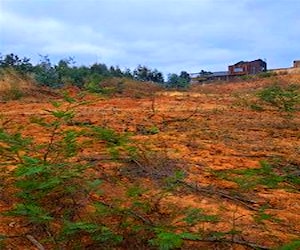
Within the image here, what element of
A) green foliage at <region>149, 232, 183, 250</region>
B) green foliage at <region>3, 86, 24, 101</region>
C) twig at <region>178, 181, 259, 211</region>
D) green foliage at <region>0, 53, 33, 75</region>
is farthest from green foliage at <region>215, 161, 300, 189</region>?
green foliage at <region>0, 53, 33, 75</region>

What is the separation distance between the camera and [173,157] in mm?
4902

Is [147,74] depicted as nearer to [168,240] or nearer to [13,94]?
[13,94]

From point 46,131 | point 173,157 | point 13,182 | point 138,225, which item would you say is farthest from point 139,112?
point 138,225

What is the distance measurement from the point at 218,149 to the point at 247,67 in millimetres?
21930

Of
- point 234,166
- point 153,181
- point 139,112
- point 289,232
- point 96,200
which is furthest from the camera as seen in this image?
point 139,112

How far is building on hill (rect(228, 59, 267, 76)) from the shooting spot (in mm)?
26297

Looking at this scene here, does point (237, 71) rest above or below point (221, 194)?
above

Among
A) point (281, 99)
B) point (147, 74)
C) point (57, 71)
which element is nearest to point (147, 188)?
point (281, 99)

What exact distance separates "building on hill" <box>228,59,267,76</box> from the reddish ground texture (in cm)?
1715

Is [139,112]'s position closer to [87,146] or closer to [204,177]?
[87,146]

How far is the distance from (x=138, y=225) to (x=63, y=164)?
0.82 m

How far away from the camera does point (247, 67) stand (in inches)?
1048

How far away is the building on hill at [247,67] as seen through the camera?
26.3 meters

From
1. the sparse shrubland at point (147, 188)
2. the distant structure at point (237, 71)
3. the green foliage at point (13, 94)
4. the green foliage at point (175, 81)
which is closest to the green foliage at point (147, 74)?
the green foliage at point (175, 81)
